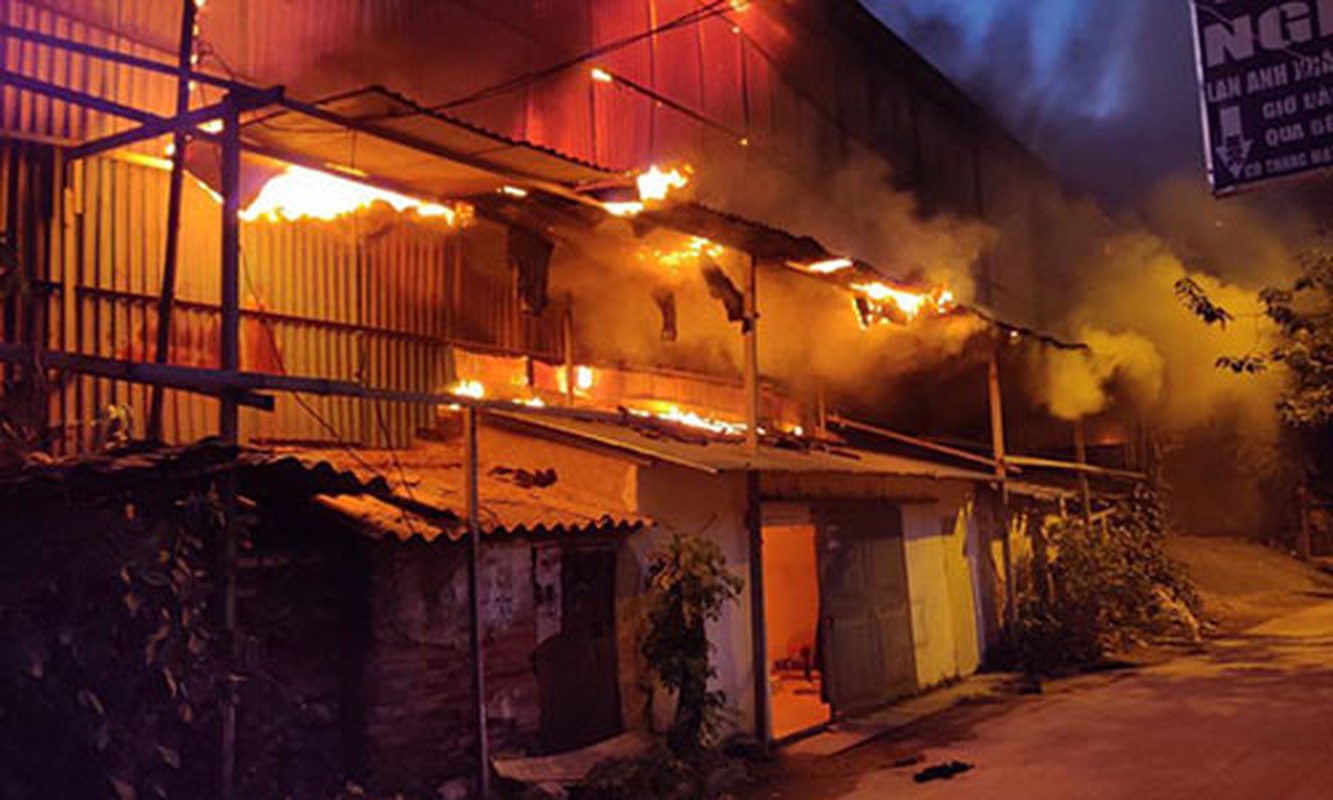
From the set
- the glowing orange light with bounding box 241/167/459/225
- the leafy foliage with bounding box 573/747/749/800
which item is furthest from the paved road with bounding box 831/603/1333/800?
the glowing orange light with bounding box 241/167/459/225

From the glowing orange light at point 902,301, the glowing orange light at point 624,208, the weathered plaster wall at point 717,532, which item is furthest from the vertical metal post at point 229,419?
the glowing orange light at point 902,301

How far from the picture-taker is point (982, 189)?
28.2 m

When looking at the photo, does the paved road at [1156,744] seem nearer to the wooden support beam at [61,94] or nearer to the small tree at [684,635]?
the small tree at [684,635]

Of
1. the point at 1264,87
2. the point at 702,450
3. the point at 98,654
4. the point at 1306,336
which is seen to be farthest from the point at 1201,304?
the point at 98,654

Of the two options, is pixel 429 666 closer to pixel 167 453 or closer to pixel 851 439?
pixel 167 453

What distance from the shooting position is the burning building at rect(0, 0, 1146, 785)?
7824mm

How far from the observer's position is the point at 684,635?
9836mm

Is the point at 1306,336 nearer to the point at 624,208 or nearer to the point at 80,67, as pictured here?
the point at 624,208

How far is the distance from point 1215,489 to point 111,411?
31676 millimetres

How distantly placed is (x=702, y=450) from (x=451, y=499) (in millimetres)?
3128

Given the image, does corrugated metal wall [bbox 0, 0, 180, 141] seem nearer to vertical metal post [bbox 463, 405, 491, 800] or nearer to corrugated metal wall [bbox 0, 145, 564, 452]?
corrugated metal wall [bbox 0, 145, 564, 452]

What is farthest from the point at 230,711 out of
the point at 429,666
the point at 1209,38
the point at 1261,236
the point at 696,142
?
the point at 1261,236

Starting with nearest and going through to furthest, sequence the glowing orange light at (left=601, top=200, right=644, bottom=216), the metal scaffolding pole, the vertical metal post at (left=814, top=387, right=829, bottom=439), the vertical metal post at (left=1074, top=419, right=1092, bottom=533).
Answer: the glowing orange light at (left=601, top=200, right=644, bottom=216)
the metal scaffolding pole
the vertical metal post at (left=814, top=387, right=829, bottom=439)
the vertical metal post at (left=1074, top=419, right=1092, bottom=533)

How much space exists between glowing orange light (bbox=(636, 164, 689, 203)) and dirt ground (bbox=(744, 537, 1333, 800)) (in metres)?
5.57
